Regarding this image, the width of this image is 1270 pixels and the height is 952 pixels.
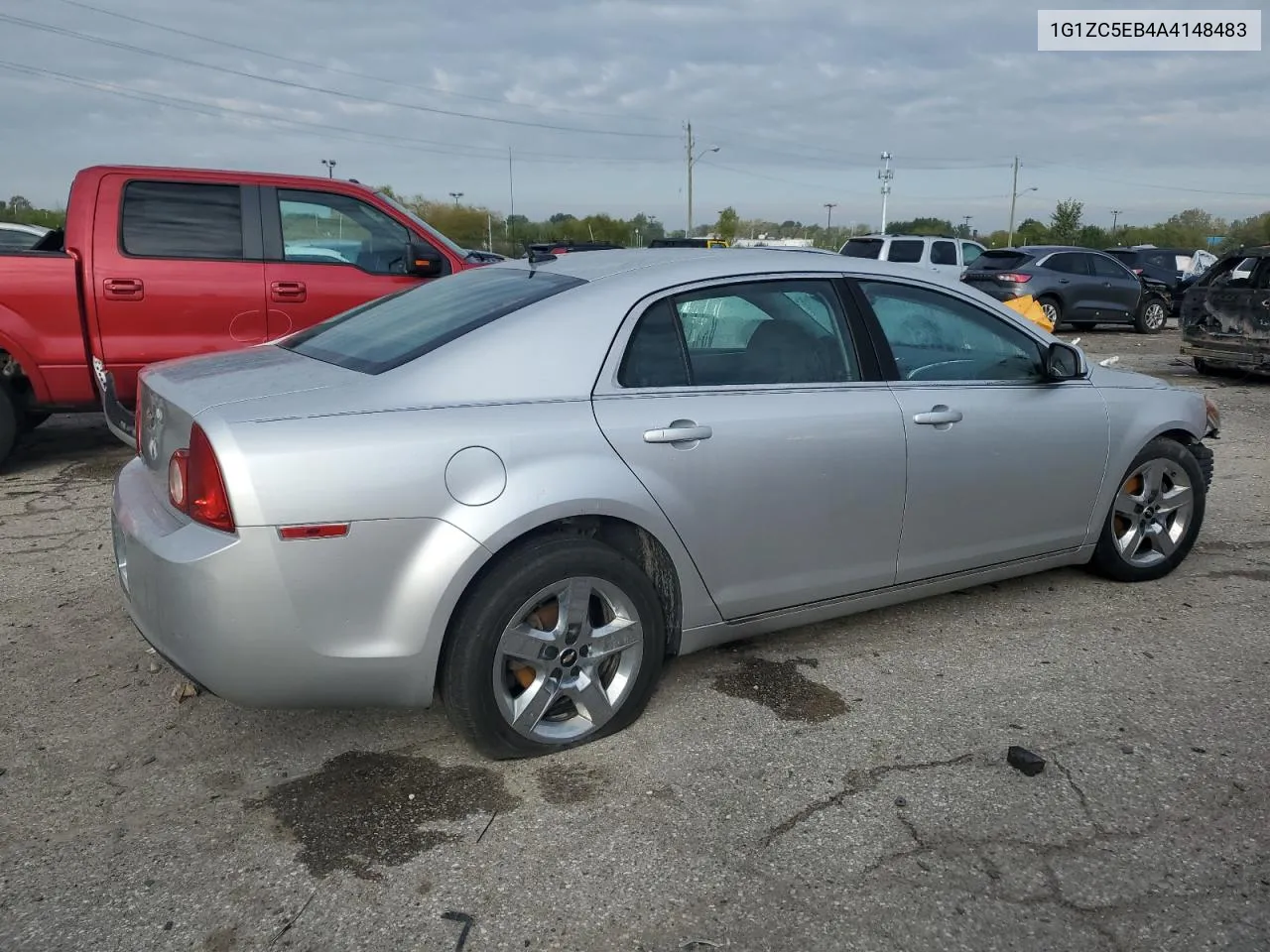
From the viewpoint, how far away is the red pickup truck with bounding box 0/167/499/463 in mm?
6156

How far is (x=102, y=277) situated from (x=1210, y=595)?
6.34m

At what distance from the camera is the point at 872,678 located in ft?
12.1

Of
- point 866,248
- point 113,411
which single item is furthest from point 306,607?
point 866,248

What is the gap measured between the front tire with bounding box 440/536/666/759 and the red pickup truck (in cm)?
422

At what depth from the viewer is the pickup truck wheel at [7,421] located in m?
6.27

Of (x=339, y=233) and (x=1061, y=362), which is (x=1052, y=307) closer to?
(x=339, y=233)

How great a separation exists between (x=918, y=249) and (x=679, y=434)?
1649 centimetres

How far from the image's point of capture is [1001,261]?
57.2 ft

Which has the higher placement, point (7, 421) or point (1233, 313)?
point (1233, 313)

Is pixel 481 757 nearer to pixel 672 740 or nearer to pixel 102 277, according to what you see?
pixel 672 740

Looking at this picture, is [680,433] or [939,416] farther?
[939,416]

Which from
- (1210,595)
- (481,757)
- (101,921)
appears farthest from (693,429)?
(1210,595)

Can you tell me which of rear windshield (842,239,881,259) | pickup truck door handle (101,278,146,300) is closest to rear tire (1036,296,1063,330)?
rear windshield (842,239,881,259)

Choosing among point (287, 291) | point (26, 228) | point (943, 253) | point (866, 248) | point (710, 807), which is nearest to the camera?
point (710, 807)
